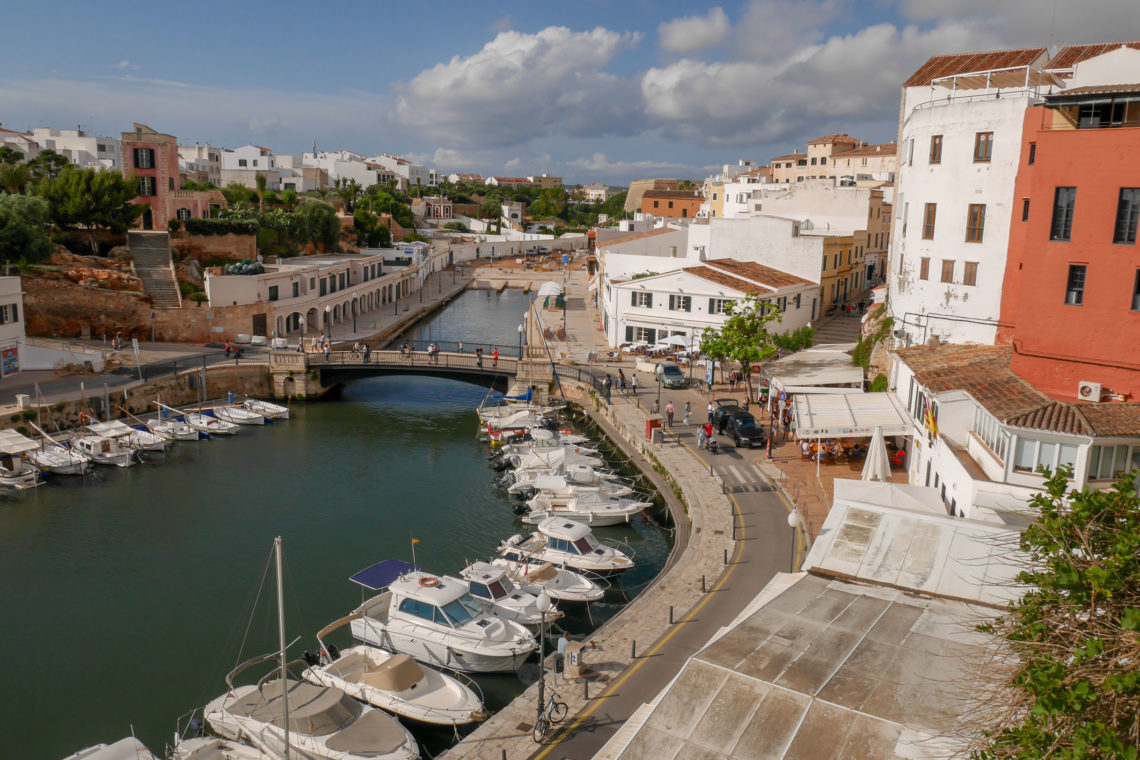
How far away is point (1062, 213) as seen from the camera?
21406 millimetres

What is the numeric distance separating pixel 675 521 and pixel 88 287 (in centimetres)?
3777

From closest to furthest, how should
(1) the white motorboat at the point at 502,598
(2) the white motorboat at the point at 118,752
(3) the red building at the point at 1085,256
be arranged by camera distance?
(2) the white motorboat at the point at 118,752, (3) the red building at the point at 1085,256, (1) the white motorboat at the point at 502,598

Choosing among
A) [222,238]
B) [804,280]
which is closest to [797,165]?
[804,280]

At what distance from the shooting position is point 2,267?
4416 cm

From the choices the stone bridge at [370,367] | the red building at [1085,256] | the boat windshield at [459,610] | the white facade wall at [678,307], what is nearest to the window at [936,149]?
the red building at [1085,256]

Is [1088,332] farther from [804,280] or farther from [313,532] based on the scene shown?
[804,280]

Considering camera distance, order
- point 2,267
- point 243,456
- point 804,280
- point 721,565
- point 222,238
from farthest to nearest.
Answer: point 222,238
point 804,280
point 2,267
point 243,456
point 721,565

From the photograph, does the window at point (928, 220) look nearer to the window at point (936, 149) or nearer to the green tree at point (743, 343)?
the window at point (936, 149)

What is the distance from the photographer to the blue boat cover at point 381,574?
21.6m

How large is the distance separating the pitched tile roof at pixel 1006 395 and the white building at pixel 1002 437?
2 cm

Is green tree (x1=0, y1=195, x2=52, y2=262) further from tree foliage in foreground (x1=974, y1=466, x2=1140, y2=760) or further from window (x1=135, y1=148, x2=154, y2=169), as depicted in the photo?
tree foliage in foreground (x1=974, y1=466, x2=1140, y2=760)

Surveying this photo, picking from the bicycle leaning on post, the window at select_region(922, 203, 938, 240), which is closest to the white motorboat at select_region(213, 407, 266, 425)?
the bicycle leaning on post

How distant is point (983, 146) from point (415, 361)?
95.9 feet

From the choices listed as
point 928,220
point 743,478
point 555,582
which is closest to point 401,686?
point 555,582
